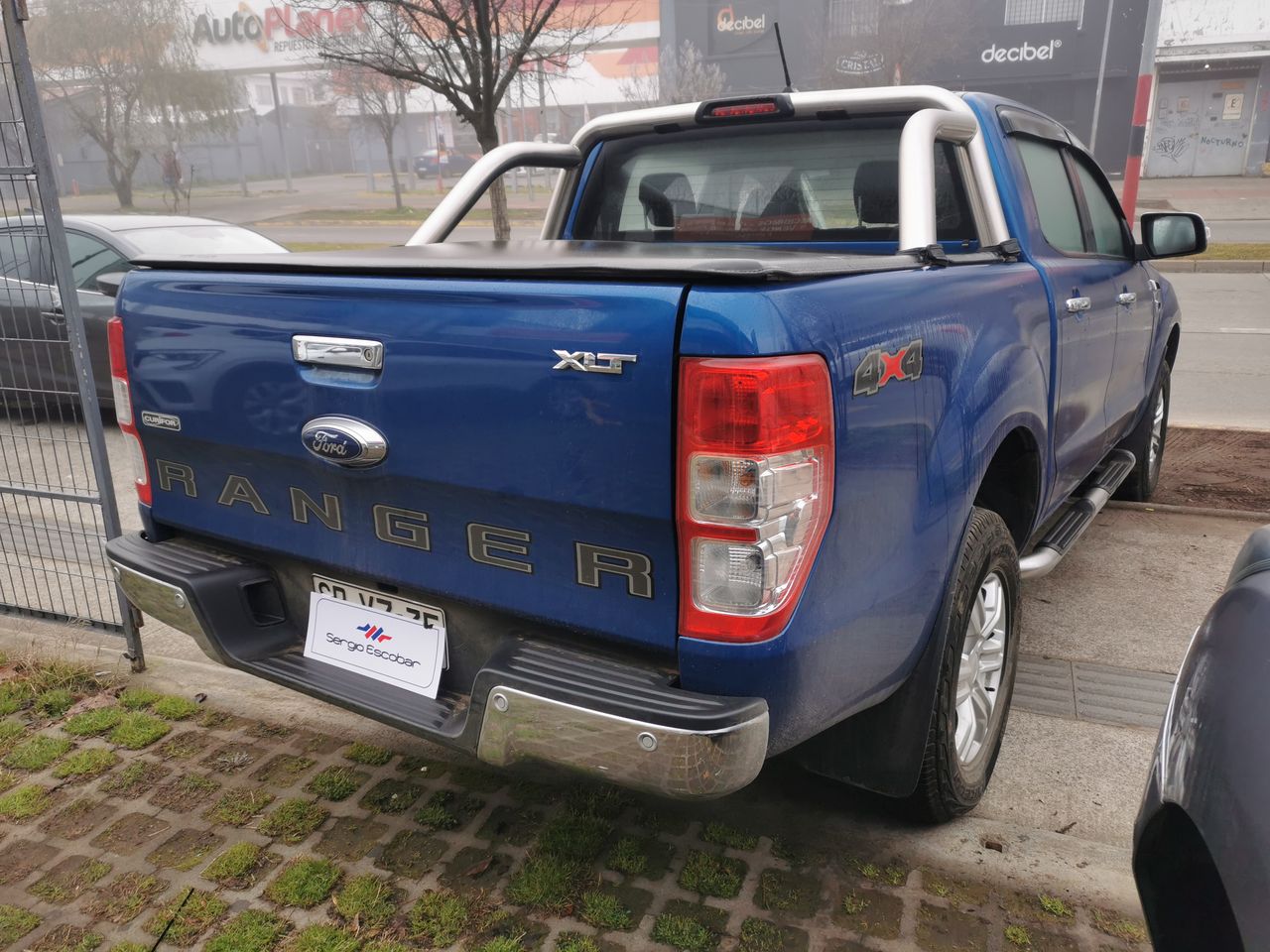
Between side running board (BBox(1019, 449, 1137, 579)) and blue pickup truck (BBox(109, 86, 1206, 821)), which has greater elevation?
blue pickup truck (BBox(109, 86, 1206, 821))

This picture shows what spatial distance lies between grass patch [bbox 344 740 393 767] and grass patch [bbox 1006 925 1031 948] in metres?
1.86

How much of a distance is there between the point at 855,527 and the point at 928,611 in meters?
0.50

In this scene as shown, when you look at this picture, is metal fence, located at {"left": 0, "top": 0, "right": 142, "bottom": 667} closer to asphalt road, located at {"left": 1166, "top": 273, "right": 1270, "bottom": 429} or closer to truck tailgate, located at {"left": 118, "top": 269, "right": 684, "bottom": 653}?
truck tailgate, located at {"left": 118, "top": 269, "right": 684, "bottom": 653}

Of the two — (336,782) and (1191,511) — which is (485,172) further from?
(1191,511)

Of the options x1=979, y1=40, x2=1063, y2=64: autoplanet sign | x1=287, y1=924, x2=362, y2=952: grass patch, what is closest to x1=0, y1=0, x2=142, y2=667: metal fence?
x1=287, y1=924, x2=362, y2=952: grass patch

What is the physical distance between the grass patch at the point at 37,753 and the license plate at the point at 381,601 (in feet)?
4.50

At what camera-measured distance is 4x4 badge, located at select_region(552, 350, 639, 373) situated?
6.05 feet

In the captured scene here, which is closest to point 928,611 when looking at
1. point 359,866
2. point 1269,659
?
point 1269,659

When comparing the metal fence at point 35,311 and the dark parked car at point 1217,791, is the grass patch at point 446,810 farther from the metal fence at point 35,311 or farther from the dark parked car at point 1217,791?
the dark parked car at point 1217,791

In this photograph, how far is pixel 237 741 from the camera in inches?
129

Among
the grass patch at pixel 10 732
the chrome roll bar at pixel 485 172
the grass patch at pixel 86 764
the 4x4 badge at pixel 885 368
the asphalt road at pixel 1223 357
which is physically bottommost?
the asphalt road at pixel 1223 357

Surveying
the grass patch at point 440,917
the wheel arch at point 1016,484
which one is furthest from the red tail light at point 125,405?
the wheel arch at point 1016,484

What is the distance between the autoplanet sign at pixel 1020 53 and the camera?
121 feet

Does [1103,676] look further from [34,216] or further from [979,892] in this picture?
[34,216]
